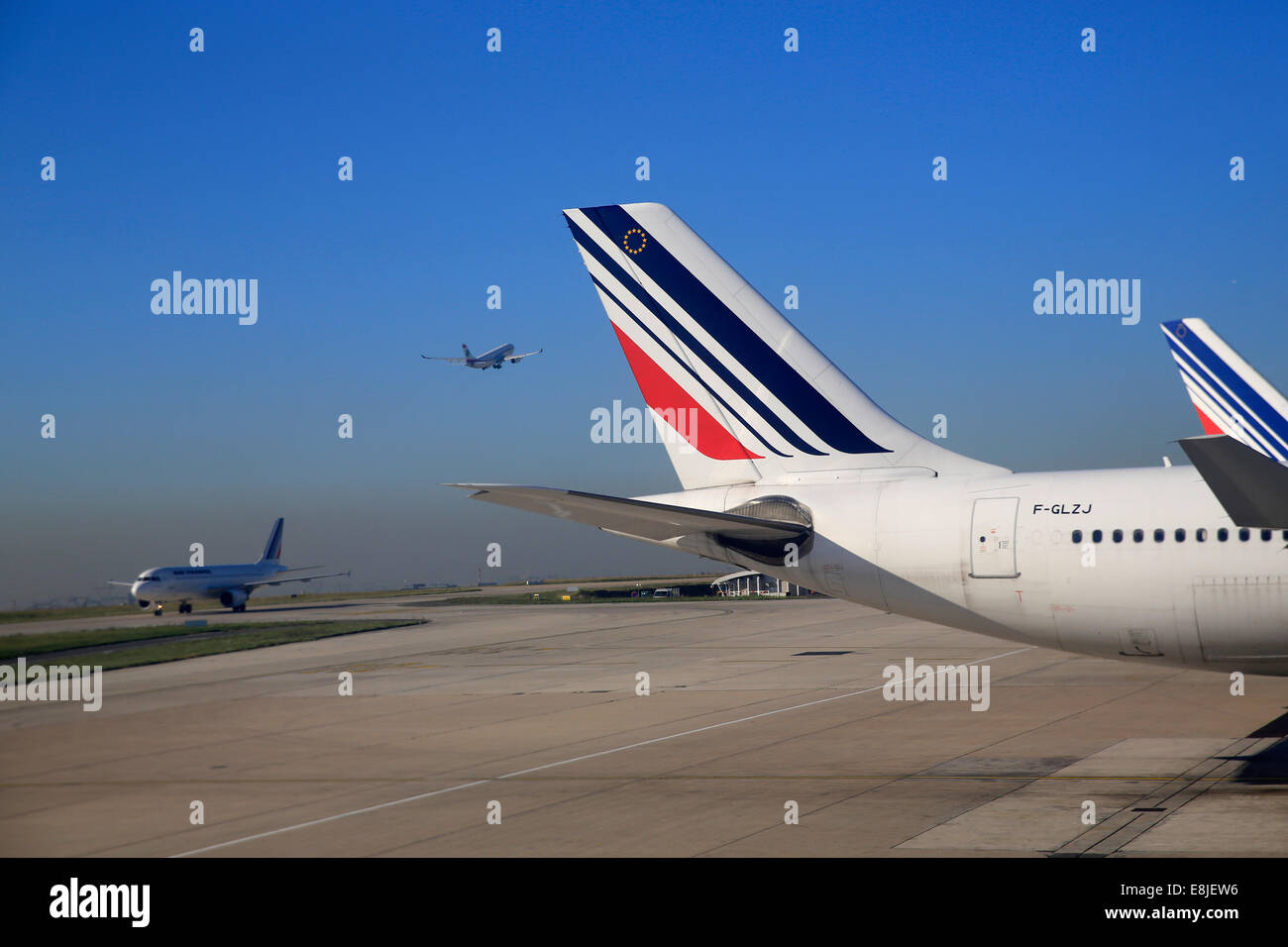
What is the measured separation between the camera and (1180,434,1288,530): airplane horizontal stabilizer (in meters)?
13.8

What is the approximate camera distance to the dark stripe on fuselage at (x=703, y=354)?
19516 millimetres

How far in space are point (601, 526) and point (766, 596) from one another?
62.0 metres

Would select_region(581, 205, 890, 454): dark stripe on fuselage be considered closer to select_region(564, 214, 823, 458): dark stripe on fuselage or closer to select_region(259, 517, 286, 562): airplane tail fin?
select_region(564, 214, 823, 458): dark stripe on fuselage

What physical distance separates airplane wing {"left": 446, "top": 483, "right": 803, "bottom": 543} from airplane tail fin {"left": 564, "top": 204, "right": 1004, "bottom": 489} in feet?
5.27

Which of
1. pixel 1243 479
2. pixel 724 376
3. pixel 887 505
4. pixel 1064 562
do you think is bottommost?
pixel 1064 562

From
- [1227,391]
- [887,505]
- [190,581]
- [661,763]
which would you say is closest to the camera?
[887,505]

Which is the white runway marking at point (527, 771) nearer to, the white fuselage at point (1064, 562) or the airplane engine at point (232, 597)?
the white fuselage at point (1064, 562)

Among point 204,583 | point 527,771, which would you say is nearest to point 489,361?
point 204,583

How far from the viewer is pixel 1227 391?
29984 mm

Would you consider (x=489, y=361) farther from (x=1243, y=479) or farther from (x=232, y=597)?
(x=1243, y=479)

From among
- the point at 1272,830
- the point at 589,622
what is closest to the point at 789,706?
the point at 1272,830

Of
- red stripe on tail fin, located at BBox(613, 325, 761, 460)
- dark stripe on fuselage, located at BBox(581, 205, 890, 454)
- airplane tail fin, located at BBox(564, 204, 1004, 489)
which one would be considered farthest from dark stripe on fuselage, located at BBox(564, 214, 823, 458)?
red stripe on tail fin, located at BBox(613, 325, 761, 460)

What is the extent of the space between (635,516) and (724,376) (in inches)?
154
